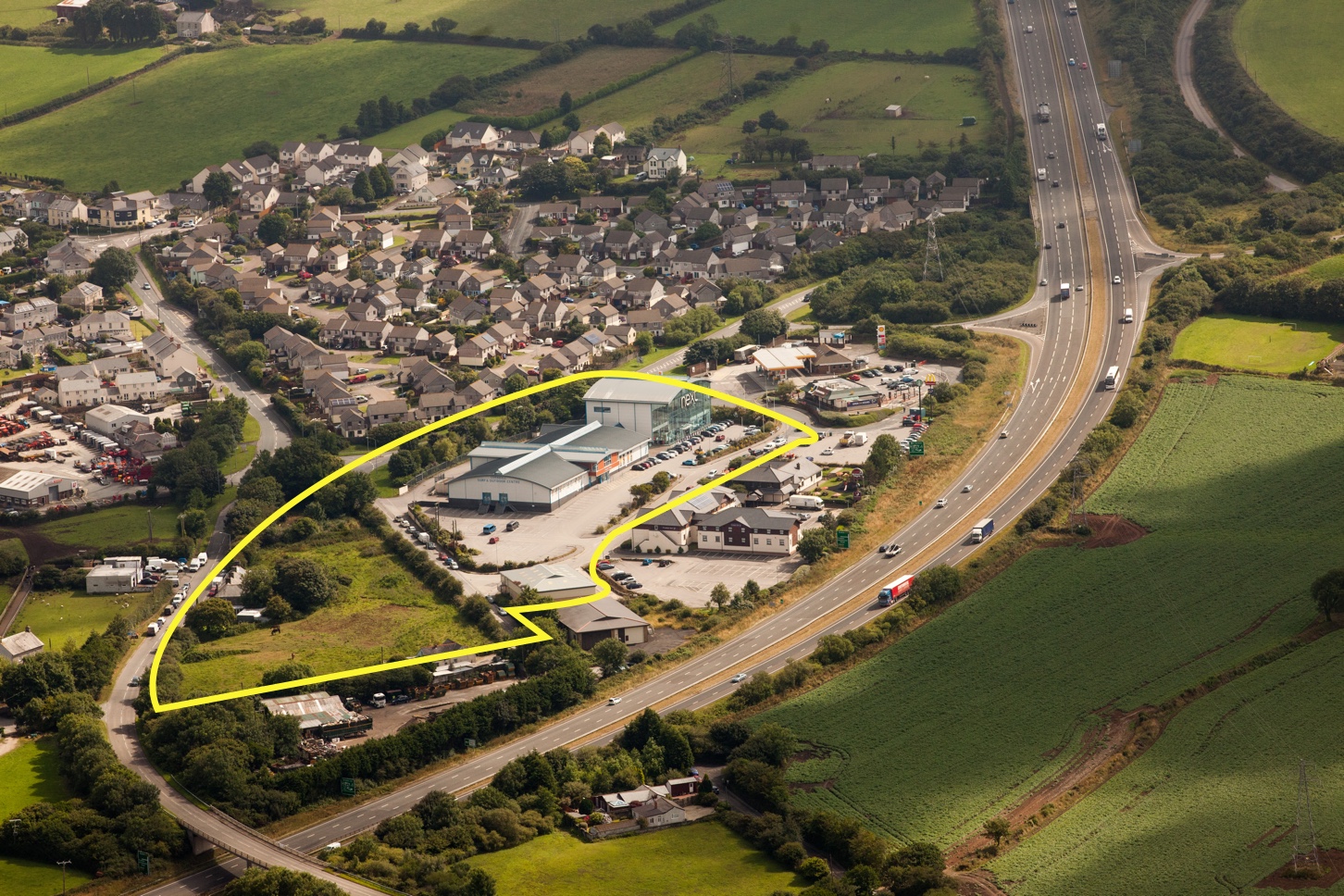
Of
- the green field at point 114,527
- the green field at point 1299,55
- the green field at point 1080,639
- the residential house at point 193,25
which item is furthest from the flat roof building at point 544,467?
the residential house at point 193,25

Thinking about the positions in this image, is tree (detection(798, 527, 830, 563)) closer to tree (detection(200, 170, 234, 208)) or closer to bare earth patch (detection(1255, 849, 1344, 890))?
bare earth patch (detection(1255, 849, 1344, 890))

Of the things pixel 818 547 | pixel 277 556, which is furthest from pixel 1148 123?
pixel 277 556

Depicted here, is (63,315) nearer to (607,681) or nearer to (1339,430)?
(607,681)

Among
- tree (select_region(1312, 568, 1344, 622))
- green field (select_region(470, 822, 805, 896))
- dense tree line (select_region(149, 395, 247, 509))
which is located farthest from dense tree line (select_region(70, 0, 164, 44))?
tree (select_region(1312, 568, 1344, 622))

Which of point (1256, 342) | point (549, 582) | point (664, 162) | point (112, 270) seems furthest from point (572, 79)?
point (549, 582)

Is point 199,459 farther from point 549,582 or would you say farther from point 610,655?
point 610,655

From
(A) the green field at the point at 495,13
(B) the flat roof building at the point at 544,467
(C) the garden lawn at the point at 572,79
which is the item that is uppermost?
(A) the green field at the point at 495,13

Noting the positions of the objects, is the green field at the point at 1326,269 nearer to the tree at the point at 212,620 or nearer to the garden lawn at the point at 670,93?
the garden lawn at the point at 670,93
